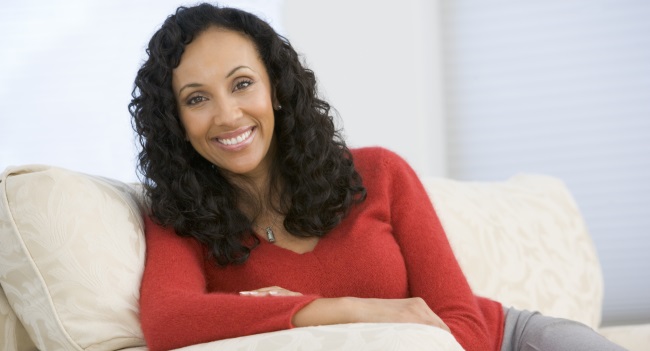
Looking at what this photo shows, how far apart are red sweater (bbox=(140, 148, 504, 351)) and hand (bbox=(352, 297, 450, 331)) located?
0.10m

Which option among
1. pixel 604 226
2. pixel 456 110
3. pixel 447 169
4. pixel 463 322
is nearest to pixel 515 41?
pixel 456 110

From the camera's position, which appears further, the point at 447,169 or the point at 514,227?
the point at 447,169

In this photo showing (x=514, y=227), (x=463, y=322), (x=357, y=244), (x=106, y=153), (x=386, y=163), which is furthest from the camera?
(x=106, y=153)

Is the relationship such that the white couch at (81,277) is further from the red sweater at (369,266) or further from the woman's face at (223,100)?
the woman's face at (223,100)

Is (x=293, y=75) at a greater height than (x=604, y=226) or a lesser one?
greater

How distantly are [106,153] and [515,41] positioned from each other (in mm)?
2010

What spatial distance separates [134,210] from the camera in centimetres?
Result: 198

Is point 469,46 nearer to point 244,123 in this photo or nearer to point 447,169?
point 447,169

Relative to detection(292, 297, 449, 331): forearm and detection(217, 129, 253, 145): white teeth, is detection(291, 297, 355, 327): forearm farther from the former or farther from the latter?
detection(217, 129, 253, 145): white teeth

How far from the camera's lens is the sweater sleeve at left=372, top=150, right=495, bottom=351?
6.34 feet

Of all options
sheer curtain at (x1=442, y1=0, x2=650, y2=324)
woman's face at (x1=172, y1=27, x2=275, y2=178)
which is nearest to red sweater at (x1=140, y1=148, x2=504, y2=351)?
woman's face at (x1=172, y1=27, x2=275, y2=178)

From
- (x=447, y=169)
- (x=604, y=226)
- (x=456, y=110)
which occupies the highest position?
(x=456, y=110)

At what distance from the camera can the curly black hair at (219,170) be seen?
2045 mm

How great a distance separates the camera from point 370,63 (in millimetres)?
3932
